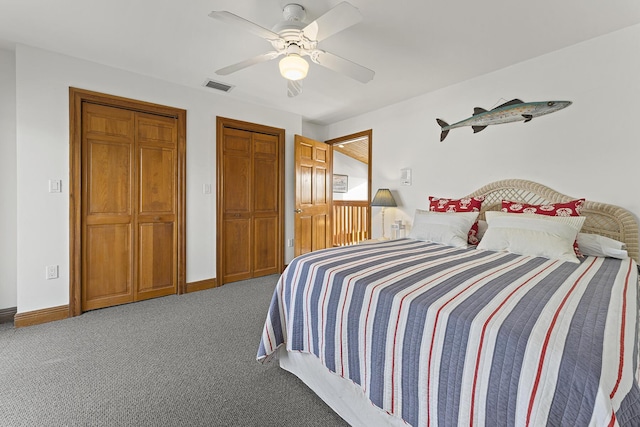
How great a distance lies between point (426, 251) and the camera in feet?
7.08

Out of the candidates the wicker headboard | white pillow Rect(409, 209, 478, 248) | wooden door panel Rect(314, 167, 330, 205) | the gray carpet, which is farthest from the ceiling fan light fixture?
wooden door panel Rect(314, 167, 330, 205)

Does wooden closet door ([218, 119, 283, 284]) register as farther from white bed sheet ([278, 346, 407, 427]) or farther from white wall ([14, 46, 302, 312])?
white bed sheet ([278, 346, 407, 427])

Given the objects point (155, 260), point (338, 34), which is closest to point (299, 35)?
point (338, 34)

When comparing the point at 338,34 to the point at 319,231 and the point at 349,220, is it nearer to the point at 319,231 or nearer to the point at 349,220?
the point at 319,231

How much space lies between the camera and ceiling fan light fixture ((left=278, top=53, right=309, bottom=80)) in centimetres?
195

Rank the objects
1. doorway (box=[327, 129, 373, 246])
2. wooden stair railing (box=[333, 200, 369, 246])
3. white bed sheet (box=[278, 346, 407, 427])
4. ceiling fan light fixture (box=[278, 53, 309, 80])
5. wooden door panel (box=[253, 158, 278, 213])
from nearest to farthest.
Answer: white bed sheet (box=[278, 346, 407, 427]), ceiling fan light fixture (box=[278, 53, 309, 80]), wooden door panel (box=[253, 158, 278, 213]), doorway (box=[327, 129, 373, 246]), wooden stair railing (box=[333, 200, 369, 246])

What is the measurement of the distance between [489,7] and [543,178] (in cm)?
161

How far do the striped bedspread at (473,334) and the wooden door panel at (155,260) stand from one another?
208 centimetres

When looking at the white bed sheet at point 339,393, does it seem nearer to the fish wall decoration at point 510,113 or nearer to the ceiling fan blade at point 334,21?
the ceiling fan blade at point 334,21

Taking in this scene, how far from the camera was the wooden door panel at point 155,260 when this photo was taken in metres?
3.16

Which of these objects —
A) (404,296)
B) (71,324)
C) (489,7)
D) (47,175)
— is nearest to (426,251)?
(404,296)

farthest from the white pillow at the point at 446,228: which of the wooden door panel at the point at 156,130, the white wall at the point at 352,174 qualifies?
the white wall at the point at 352,174

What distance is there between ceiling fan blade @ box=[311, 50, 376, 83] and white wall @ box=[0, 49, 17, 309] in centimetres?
292

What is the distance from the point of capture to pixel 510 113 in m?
2.82
